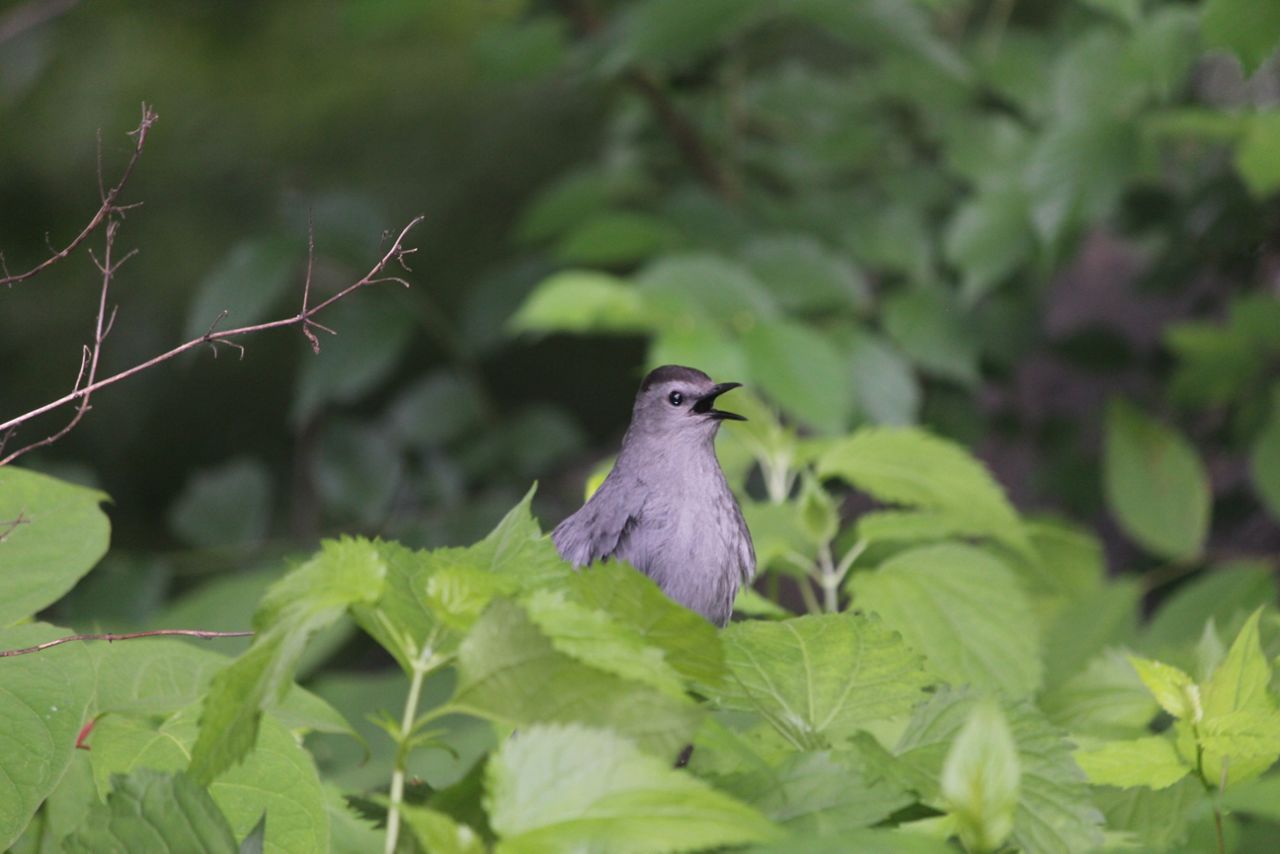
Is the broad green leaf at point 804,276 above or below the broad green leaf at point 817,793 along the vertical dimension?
Answer: below

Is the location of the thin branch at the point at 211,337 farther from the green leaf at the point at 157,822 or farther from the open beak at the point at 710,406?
the open beak at the point at 710,406

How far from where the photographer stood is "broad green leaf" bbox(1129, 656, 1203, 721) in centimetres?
84

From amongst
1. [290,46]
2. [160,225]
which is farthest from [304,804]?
[290,46]

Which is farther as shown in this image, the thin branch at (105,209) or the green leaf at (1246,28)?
the green leaf at (1246,28)

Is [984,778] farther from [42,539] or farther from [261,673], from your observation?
[42,539]

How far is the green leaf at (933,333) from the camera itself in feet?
9.02

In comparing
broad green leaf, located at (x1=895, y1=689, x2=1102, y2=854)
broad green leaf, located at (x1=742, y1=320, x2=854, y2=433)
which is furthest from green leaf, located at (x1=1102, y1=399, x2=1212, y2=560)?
broad green leaf, located at (x1=895, y1=689, x2=1102, y2=854)

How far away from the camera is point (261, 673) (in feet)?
2.01

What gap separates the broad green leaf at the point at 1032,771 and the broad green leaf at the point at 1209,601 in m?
1.36

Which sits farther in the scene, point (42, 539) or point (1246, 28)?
point (1246, 28)

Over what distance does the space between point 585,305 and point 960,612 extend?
1.08 metres

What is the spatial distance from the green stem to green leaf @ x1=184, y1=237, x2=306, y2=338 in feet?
7.12

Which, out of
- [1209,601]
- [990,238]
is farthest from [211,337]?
[990,238]

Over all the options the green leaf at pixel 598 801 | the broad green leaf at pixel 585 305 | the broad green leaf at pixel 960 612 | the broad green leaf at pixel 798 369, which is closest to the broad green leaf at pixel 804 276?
the broad green leaf at pixel 798 369
